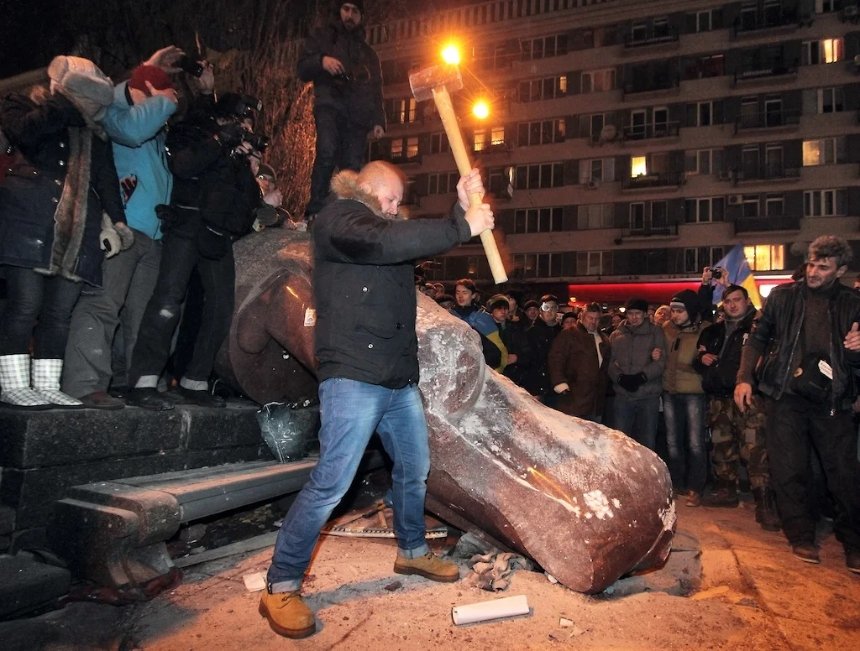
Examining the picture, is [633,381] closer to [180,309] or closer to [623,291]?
[180,309]

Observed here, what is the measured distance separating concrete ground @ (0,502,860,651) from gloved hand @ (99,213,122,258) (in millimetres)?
1858

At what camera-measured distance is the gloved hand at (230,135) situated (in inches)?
160

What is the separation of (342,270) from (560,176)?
32796 mm

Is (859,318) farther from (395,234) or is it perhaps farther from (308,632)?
(308,632)

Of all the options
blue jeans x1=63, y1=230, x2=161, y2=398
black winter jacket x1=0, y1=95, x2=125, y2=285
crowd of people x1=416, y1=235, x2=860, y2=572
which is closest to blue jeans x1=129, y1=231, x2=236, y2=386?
blue jeans x1=63, y1=230, x2=161, y2=398

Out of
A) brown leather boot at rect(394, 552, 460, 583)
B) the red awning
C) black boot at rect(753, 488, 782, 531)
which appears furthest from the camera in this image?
the red awning

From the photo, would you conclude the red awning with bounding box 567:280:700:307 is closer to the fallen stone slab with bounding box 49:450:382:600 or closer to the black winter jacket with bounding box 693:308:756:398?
the black winter jacket with bounding box 693:308:756:398

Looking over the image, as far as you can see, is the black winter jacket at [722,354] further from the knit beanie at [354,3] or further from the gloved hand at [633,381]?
the knit beanie at [354,3]

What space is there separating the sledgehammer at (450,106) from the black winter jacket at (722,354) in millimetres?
3840

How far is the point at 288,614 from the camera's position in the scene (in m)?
2.54

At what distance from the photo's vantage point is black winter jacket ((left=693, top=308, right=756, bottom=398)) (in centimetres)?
575

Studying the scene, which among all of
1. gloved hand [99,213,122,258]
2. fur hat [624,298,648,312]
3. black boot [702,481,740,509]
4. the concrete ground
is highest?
gloved hand [99,213,122,258]

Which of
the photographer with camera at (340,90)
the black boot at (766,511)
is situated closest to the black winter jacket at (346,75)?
the photographer with camera at (340,90)

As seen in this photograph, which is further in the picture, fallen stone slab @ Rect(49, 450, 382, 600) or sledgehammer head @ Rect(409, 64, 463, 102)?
sledgehammer head @ Rect(409, 64, 463, 102)
